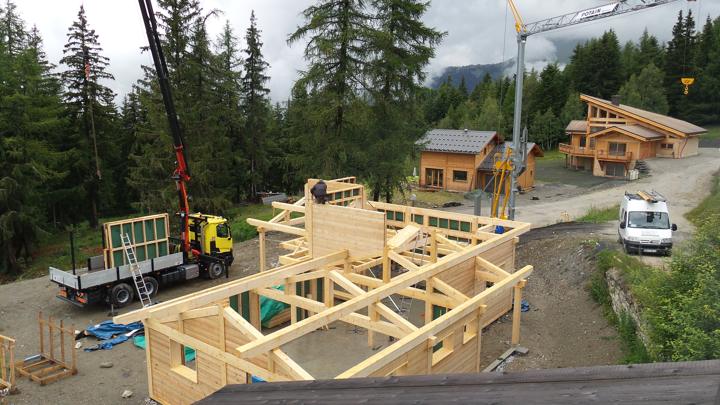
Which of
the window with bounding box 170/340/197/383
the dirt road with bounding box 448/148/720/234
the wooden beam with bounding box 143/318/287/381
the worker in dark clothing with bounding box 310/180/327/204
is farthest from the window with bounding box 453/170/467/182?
the wooden beam with bounding box 143/318/287/381

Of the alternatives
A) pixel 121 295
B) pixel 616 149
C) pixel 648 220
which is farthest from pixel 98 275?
pixel 616 149

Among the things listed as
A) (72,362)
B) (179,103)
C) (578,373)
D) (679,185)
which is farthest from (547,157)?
(578,373)

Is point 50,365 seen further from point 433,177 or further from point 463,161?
point 433,177

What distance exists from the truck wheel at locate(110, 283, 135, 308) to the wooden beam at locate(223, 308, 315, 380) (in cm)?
1048

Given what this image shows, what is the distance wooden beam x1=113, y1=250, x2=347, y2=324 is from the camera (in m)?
9.01

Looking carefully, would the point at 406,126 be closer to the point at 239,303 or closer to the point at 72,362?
the point at 239,303

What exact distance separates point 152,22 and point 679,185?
33775 millimetres

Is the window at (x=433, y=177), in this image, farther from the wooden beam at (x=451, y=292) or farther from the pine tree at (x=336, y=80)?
the wooden beam at (x=451, y=292)

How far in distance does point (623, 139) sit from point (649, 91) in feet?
84.2

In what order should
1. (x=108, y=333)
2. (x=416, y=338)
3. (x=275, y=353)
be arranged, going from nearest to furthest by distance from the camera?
(x=275, y=353)
(x=416, y=338)
(x=108, y=333)

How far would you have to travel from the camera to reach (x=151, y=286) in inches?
721

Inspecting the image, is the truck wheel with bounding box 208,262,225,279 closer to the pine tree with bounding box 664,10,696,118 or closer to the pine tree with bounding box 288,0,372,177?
the pine tree with bounding box 288,0,372,177

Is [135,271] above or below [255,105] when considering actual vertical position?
below

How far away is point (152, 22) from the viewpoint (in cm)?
1881
